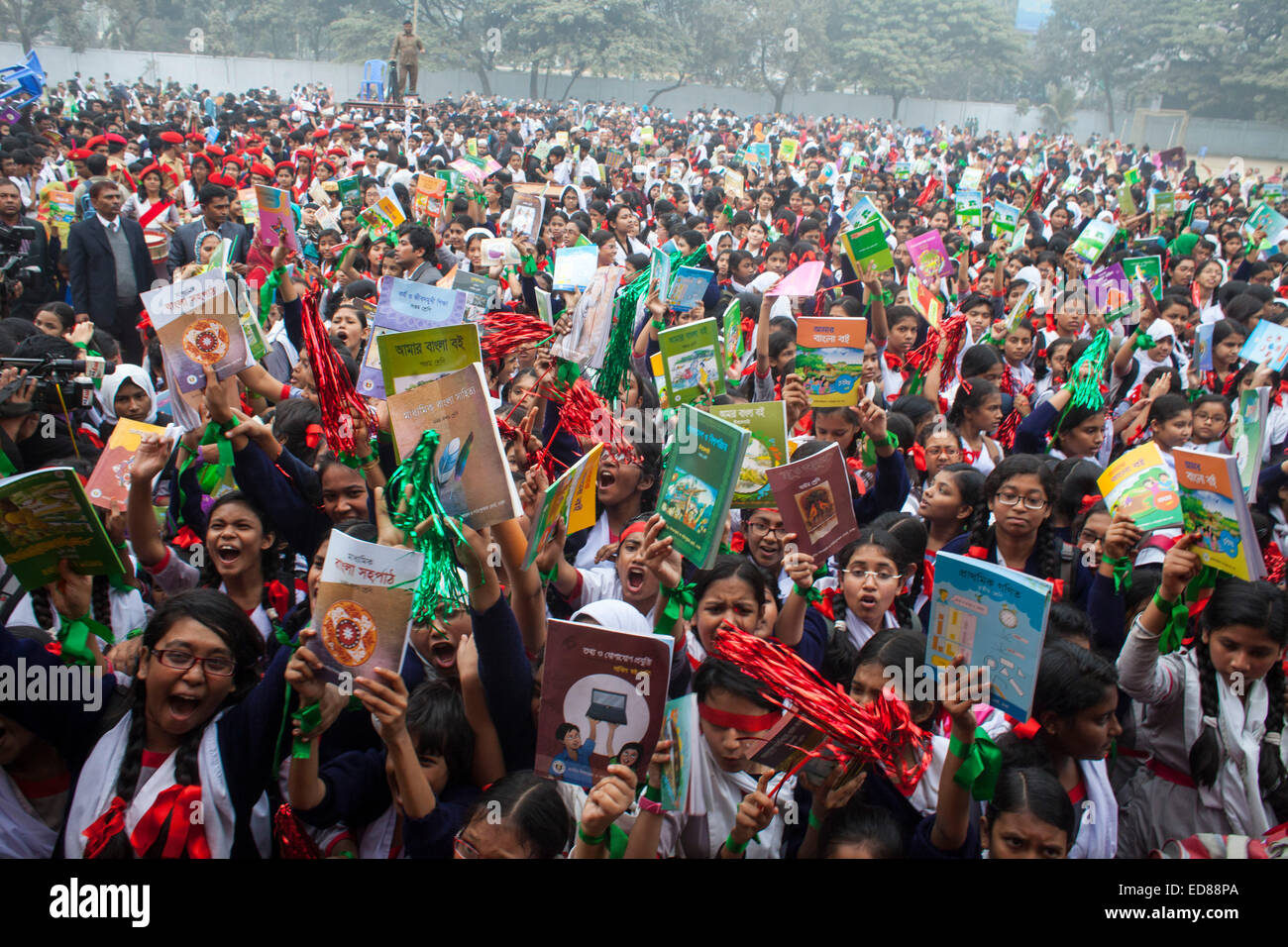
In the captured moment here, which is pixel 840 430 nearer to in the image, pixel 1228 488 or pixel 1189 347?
pixel 1228 488

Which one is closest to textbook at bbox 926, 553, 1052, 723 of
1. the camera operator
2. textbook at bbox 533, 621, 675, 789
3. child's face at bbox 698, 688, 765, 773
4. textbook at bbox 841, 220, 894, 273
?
child's face at bbox 698, 688, 765, 773

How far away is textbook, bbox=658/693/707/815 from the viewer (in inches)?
86.2

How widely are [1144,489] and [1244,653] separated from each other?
0.65m

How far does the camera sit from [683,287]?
593 centimetres

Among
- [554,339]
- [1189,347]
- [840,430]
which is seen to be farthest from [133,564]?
[1189,347]

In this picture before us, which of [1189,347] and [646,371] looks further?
[1189,347]

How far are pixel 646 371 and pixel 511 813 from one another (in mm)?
4395

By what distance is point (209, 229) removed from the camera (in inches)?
299

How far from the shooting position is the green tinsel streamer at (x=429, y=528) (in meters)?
2.12

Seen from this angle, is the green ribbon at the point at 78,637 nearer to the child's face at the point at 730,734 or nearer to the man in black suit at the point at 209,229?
the child's face at the point at 730,734

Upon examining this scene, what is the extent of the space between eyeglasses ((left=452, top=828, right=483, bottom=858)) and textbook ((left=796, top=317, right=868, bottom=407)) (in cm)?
276

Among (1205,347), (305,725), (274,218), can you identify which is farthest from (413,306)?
(1205,347)

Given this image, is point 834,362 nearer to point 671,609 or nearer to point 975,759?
point 671,609

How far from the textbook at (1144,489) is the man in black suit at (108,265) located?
6119 millimetres
